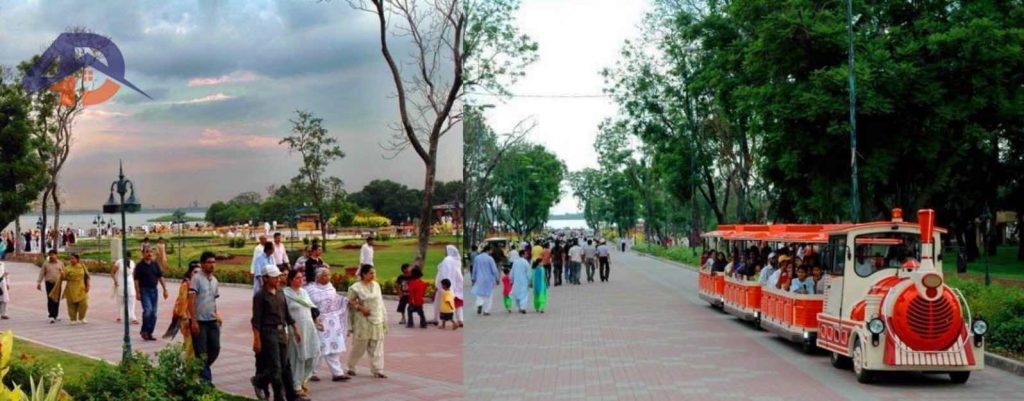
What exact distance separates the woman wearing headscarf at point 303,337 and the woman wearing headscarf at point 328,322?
40.5 inches

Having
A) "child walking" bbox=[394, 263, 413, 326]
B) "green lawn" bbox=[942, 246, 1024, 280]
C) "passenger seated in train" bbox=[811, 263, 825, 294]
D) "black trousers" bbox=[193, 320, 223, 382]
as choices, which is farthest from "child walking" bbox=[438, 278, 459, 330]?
"green lawn" bbox=[942, 246, 1024, 280]

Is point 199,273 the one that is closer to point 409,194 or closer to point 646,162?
point 409,194

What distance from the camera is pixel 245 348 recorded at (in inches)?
584


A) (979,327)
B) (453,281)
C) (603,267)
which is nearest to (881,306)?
(979,327)

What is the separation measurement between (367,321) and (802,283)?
22.8 ft

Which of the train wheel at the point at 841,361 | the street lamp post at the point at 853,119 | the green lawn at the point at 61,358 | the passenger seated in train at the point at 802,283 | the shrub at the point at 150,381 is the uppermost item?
the street lamp post at the point at 853,119

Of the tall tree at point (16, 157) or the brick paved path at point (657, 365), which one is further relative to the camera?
the tall tree at point (16, 157)

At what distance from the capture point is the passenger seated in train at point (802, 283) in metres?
16.0

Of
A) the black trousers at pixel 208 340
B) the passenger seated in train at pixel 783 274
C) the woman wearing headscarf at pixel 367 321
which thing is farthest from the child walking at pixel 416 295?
the black trousers at pixel 208 340

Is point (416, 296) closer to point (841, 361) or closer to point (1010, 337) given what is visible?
point (841, 361)

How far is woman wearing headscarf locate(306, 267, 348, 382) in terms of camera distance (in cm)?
1201

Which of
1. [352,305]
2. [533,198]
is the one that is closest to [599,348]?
[352,305]

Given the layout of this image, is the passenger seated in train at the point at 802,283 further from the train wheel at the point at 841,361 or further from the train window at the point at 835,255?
the train wheel at the point at 841,361

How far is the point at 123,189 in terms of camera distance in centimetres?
1112
